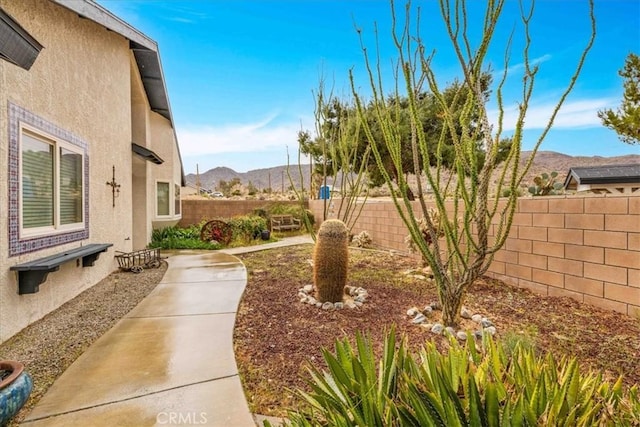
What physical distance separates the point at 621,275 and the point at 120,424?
542 centimetres

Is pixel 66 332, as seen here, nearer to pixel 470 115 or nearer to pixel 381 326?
pixel 381 326

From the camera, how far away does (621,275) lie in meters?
4.11

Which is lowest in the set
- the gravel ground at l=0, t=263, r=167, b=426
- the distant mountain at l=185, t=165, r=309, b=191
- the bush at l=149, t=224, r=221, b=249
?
the gravel ground at l=0, t=263, r=167, b=426

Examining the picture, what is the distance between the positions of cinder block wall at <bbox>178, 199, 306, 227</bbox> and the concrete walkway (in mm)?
9953

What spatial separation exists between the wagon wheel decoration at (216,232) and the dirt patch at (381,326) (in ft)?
17.9

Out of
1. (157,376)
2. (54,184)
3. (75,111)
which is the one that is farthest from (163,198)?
(157,376)

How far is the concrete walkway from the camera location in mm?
2227

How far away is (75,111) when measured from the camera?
514 cm

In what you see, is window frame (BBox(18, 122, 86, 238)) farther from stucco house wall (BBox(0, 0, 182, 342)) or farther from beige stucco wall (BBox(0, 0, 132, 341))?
beige stucco wall (BBox(0, 0, 132, 341))

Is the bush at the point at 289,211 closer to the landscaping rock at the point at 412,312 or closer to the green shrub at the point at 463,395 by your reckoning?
the landscaping rock at the point at 412,312

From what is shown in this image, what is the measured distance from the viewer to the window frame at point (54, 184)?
372 cm

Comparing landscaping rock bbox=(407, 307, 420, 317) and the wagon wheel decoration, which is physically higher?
the wagon wheel decoration

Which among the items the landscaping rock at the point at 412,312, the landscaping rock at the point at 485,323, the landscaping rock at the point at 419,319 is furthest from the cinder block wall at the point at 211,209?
the landscaping rock at the point at 485,323

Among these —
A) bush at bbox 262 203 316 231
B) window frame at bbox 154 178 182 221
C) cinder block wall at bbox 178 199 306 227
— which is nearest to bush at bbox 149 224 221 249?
window frame at bbox 154 178 182 221
